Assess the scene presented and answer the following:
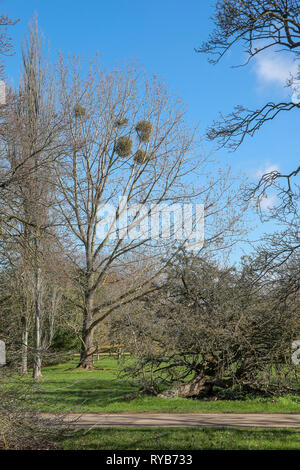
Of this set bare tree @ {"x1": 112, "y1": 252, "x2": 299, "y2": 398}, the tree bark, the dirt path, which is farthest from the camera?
the tree bark

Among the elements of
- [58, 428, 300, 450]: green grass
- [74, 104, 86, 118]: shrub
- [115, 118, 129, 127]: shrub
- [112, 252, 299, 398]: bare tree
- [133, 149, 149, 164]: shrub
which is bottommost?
[58, 428, 300, 450]: green grass

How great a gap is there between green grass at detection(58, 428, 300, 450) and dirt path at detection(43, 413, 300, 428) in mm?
546

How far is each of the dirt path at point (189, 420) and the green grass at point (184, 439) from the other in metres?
0.55

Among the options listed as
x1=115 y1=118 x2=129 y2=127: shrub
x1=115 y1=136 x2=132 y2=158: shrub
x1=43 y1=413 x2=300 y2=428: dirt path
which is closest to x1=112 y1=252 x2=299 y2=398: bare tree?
x1=43 y1=413 x2=300 y2=428: dirt path

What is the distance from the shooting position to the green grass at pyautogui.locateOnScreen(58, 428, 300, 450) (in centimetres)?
619

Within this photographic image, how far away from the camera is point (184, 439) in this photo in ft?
21.4

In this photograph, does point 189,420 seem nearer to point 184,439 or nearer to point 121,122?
point 184,439

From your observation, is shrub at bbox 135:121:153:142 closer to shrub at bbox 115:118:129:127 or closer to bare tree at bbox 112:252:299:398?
shrub at bbox 115:118:129:127

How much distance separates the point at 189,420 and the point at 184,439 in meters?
1.60

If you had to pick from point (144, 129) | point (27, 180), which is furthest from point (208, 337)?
point (144, 129)

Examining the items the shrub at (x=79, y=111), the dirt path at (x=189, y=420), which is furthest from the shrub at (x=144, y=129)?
the dirt path at (x=189, y=420)

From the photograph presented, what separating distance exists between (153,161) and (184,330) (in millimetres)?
9866

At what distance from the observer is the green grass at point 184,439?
6191 millimetres
